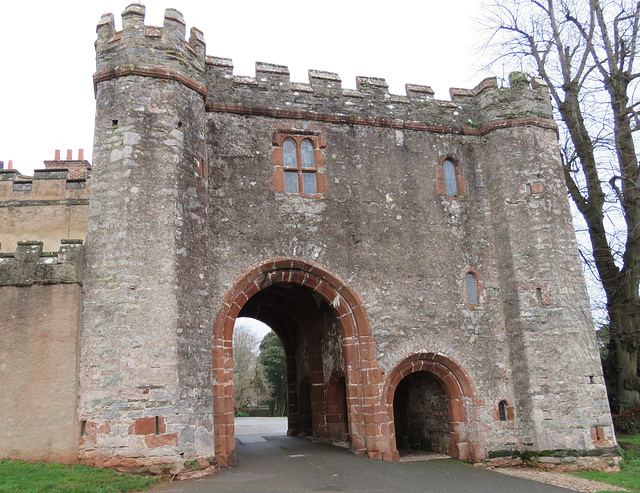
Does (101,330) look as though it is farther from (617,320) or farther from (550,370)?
(617,320)

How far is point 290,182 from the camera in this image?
12.5 meters

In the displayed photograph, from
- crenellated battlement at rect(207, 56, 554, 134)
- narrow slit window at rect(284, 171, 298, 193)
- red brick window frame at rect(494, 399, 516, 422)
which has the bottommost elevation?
red brick window frame at rect(494, 399, 516, 422)

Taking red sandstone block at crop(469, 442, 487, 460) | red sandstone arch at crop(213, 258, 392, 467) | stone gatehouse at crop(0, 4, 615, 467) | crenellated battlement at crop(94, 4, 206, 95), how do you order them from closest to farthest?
1. stone gatehouse at crop(0, 4, 615, 467)
2. red sandstone arch at crop(213, 258, 392, 467)
3. crenellated battlement at crop(94, 4, 206, 95)
4. red sandstone block at crop(469, 442, 487, 460)

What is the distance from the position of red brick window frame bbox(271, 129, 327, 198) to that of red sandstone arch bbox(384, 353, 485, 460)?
427 cm

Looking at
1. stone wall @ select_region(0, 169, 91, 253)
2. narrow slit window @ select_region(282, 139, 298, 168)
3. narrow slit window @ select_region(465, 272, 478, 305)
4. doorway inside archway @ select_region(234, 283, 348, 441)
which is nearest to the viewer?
narrow slit window @ select_region(282, 139, 298, 168)

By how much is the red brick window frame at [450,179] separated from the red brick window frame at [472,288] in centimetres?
189

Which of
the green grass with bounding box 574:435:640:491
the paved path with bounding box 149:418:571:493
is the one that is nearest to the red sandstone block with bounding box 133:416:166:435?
the paved path with bounding box 149:418:571:493

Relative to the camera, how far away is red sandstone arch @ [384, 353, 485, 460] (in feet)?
39.4

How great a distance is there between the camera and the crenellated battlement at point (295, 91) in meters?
11.2

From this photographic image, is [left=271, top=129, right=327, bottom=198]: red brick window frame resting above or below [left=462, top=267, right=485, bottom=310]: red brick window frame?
above

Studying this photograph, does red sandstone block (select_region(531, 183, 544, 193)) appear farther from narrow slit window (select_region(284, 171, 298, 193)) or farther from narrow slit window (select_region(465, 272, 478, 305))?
narrow slit window (select_region(284, 171, 298, 193))

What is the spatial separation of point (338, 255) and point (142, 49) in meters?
5.80

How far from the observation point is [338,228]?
12.4m

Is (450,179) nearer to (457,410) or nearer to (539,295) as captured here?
(539,295)
